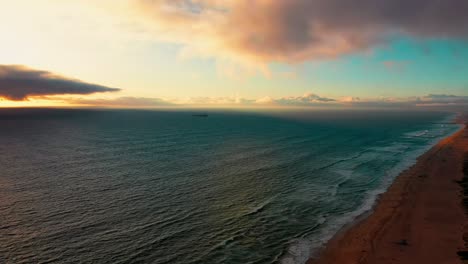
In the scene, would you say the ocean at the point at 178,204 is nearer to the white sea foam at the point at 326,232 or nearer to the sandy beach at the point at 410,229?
the white sea foam at the point at 326,232

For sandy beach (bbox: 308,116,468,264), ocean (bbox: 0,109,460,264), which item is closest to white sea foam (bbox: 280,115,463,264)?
ocean (bbox: 0,109,460,264)

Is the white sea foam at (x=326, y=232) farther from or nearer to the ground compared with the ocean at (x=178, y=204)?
nearer to the ground

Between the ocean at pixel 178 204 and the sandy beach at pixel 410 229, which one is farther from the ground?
the ocean at pixel 178 204

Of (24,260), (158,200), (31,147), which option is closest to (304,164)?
(158,200)

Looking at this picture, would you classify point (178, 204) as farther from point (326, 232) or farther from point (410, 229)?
point (410, 229)

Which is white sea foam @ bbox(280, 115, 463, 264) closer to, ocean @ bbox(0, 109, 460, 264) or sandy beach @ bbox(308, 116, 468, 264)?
ocean @ bbox(0, 109, 460, 264)

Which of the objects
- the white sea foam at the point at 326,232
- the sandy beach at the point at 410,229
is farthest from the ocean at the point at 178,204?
the sandy beach at the point at 410,229

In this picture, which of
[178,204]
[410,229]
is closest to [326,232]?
[410,229]

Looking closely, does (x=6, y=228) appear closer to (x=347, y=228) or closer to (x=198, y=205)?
(x=198, y=205)
